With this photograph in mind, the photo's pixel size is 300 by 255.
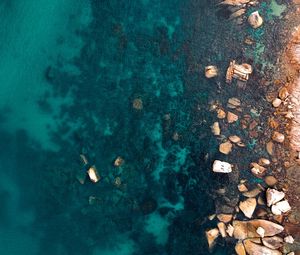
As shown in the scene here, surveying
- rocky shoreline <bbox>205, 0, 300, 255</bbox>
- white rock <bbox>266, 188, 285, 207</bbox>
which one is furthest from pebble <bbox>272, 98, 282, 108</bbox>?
white rock <bbox>266, 188, 285, 207</bbox>

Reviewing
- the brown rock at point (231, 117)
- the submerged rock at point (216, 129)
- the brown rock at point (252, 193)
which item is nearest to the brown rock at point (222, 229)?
the brown rock at point (252, 193)

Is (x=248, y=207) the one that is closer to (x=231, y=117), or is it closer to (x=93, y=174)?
(x=231, y=117)

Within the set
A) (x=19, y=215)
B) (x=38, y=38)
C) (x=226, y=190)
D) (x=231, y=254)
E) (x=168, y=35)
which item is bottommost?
(x=231, y=254)

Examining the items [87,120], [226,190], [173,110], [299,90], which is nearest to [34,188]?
[87,120]

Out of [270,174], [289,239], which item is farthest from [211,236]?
[270,174]

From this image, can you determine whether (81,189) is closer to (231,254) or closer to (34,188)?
(34,188)

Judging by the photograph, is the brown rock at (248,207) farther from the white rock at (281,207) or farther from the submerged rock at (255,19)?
the submerged rock at (255,19)
